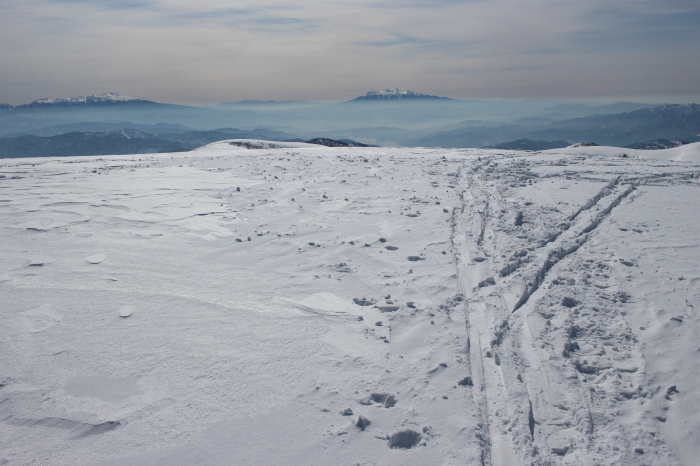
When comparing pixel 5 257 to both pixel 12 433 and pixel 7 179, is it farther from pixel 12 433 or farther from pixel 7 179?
pixel 7 179

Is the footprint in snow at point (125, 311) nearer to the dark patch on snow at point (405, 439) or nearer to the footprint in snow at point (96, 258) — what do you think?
the footprint in snow at point (96, 258)

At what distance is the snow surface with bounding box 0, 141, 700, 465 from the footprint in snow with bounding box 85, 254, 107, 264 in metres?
0.06

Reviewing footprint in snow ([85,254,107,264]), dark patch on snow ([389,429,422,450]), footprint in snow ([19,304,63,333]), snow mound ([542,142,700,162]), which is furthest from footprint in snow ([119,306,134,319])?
snow mound ([542,142,700,162])

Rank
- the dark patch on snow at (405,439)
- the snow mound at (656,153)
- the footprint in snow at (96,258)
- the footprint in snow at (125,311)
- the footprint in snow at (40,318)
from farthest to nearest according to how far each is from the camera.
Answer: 1. the snow mound at (656,153)
2. the footprint in snow at (96,258)
3. the footprint in snow at (125,311)
4. the footprint in snow at (40,318)
5. the dark patch on snow at (405,439)

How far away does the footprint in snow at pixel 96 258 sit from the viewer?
18.7 feet

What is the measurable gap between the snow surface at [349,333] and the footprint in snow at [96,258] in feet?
0.19

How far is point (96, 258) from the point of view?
5.81m

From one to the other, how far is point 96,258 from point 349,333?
4.22m

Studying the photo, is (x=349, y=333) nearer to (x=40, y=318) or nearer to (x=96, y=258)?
(x=40, y=318)

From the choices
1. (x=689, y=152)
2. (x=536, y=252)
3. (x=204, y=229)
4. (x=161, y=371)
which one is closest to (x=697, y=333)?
(x=536, y=252)

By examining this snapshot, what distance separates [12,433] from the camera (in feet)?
9.39

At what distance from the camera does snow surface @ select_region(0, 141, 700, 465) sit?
2.88 m

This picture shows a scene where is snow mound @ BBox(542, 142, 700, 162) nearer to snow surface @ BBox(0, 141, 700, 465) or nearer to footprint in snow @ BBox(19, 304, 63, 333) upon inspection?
snow surface @ BBox(0, 141, 700, 465)

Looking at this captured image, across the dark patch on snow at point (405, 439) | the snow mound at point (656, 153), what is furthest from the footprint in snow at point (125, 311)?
the snow mound at point (656, 153)
